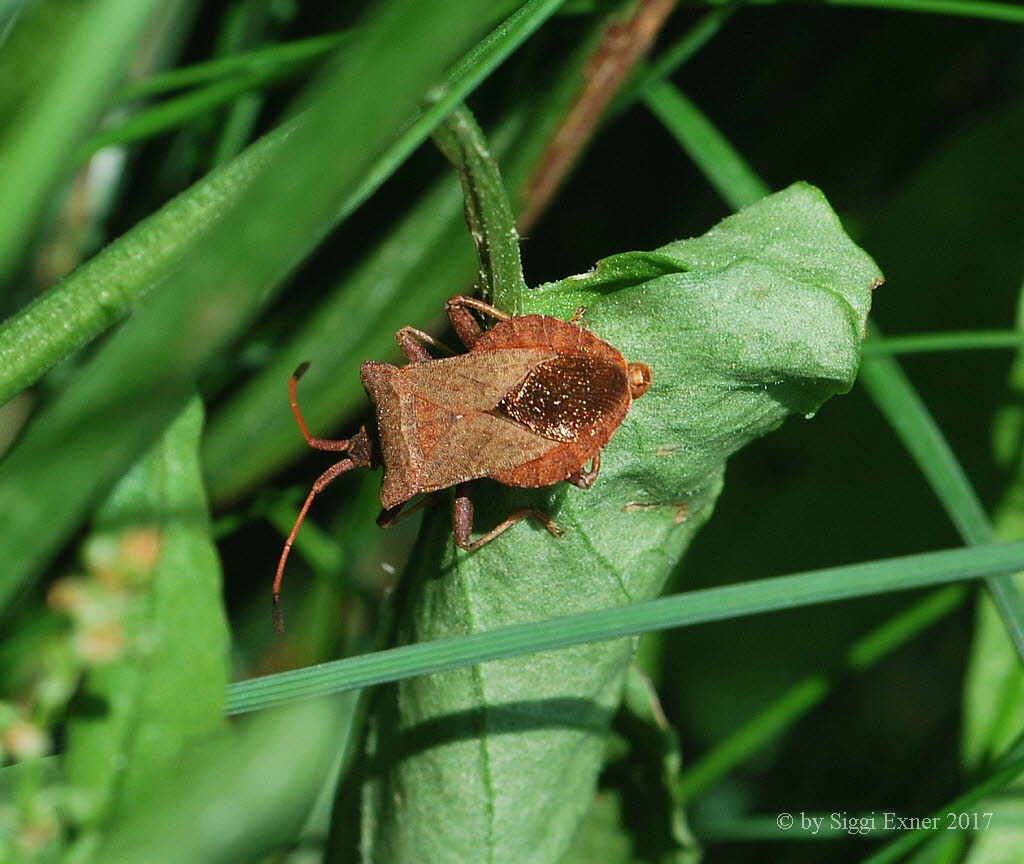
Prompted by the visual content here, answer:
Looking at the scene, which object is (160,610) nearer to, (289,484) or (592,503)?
(592,503)

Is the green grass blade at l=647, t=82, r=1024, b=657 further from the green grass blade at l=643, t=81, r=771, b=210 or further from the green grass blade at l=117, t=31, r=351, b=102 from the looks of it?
the green grass blade at l=117, t=31, r=351, b=102

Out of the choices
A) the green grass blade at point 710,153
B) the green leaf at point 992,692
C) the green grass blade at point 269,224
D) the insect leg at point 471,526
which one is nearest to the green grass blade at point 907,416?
the green grass blade at point 710,153

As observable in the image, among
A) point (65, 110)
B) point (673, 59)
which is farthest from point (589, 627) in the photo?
point (673, 59)

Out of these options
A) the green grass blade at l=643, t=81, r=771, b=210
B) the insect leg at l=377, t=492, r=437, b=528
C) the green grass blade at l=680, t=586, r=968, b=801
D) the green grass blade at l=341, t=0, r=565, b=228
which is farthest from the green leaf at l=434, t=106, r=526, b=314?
the green grass blade at l=680, t=586, r=968, b=801

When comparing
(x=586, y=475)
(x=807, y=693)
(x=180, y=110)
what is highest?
(x=180, y=110)

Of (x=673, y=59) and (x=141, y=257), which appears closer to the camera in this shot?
(x=141, y=257)

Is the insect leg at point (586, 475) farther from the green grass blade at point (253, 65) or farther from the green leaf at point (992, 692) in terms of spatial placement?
the green grass blade at point (253, 65)

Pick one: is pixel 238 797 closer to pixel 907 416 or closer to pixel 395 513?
pixel 395 513
